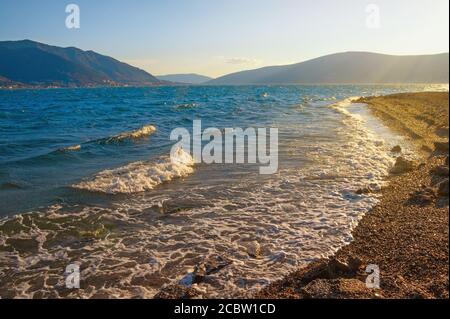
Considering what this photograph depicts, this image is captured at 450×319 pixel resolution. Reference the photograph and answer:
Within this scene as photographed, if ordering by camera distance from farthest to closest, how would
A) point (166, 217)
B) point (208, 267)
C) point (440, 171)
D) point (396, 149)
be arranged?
point (396, 149) → point (440, 171) → point (166, 217) → point (208, 267)

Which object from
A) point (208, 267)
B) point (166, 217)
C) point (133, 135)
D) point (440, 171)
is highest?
point (133, 135)

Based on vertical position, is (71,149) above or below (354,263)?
above

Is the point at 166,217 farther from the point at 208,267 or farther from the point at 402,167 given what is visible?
the point at 402,167

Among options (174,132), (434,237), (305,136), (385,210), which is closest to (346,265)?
(434,237)

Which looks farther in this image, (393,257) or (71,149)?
(71,149)

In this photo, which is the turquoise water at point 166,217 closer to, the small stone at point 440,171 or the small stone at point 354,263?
the small stone at point 354,263

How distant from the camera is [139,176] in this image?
1385cm

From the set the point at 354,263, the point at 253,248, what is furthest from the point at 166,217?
the point at 354,263

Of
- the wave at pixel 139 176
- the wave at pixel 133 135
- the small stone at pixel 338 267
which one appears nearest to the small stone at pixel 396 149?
the wave at pixel 139 176

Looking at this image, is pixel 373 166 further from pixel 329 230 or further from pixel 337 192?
pixel 329 230

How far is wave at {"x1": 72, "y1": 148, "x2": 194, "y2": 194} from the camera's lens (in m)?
12.7

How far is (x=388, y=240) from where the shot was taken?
7613 mm
